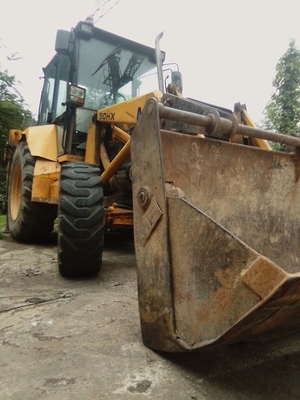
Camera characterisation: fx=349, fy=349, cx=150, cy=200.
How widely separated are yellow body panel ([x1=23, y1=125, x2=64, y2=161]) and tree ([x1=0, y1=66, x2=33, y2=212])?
12407mm

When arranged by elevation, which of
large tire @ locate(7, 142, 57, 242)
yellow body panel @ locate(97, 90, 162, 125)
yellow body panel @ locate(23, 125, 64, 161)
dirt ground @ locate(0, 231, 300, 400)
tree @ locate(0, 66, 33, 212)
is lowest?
dirt ground @ locate(0, 231, 300, 400)

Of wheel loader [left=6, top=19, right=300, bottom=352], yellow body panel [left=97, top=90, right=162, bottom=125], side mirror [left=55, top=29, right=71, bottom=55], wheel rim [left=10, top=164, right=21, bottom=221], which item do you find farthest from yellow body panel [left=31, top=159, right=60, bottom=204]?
wheel rim [left=10, top=164, right=21, bottom=221]

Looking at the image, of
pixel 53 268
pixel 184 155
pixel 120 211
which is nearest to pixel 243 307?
pixel 184 155

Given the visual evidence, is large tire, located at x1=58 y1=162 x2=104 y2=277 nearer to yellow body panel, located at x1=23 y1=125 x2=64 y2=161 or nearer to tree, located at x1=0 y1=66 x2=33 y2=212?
yellow body panel, located at x1=23 y1=125 x2=64 y2=161

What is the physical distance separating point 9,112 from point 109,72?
551 inches

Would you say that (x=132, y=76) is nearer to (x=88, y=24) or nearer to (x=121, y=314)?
(x=88, y=24)

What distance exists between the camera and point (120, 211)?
342 cm

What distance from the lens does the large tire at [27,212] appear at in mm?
4098

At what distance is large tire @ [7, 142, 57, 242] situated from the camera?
4098 mm

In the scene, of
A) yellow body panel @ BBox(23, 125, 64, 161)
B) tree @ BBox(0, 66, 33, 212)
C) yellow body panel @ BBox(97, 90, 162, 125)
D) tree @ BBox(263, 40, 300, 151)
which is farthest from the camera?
tree @ BBox(0, 66, 33, 212)

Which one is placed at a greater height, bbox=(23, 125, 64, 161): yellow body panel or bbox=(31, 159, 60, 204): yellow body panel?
bbox=(23, 125, 64, 161): yellow body panel

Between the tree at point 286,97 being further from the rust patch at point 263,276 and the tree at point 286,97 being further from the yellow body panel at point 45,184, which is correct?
the rust patch at point 263,276

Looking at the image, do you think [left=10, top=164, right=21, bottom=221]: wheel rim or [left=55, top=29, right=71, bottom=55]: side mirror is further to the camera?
[left=10, top=164, right=21, bottom=221]: wheel rim

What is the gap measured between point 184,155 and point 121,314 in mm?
1049
